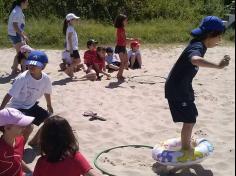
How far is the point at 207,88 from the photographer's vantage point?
8.50m

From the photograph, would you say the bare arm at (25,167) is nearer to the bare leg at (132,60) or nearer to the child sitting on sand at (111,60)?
the child sitting on sand at (111,60)

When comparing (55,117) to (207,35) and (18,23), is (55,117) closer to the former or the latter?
(207,35)

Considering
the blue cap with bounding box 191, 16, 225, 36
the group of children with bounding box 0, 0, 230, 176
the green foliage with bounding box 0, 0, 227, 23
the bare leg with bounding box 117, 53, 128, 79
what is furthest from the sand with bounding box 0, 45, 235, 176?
the green foliage with bounding box 0, 0, 227, 23

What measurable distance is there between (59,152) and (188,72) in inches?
70.7

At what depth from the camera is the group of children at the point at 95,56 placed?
9.04 m

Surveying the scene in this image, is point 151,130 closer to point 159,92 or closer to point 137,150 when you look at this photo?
point 137,150

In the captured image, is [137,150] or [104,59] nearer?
[137,150]

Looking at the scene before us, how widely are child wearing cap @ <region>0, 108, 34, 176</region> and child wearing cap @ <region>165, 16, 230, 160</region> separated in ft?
5.01

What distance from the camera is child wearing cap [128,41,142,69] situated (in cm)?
1029

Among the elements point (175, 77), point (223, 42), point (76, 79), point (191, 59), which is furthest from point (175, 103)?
point (223, 42)

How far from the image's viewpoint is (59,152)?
2893mm

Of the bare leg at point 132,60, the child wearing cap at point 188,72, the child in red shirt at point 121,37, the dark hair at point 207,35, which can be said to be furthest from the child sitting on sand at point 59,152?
the bare leg at point 132,60

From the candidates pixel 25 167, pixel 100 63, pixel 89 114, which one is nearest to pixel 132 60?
pixel 100 63

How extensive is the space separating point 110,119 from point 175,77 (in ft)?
7.55
